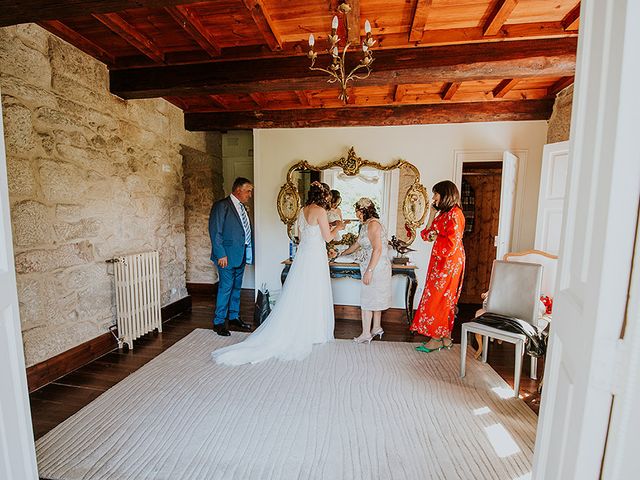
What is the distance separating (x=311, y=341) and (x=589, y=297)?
8.63ft

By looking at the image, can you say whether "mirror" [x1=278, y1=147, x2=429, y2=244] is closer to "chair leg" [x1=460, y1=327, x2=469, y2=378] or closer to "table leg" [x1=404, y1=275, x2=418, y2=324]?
"table leg" [x1=404, y1=275, x2=418, y2=324]

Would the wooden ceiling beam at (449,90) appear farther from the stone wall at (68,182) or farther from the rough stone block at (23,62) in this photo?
the rough stone block at (23,62)

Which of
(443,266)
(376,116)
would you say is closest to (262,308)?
(443,266)

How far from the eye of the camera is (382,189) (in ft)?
13.9

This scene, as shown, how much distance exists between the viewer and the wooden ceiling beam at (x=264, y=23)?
83.0 inches

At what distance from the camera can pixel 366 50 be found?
6.43 ft

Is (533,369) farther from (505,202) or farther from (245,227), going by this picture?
(245,227)

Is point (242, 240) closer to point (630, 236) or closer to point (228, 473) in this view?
point (228, 473)

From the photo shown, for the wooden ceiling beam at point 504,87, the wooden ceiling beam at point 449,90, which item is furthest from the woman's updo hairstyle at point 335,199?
the wooden ceiling beam at point 504,87

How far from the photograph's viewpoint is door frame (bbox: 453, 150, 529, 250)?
398 centimetres

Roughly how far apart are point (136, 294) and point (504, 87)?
14.6 ft

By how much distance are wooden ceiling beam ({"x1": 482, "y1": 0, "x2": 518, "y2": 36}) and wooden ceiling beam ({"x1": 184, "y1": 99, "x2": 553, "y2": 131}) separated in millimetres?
1552

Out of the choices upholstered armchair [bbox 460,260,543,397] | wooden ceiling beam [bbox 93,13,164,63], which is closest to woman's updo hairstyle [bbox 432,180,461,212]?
upholstered armchair [bbox 460,260,543,397]

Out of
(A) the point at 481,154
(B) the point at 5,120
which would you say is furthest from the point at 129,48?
(A) the point at 481,154
